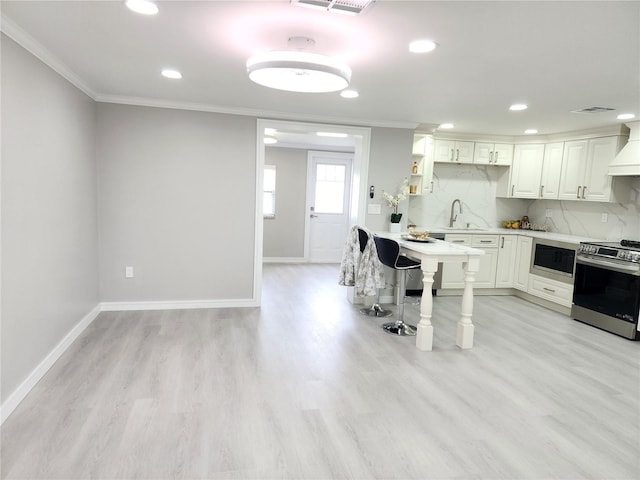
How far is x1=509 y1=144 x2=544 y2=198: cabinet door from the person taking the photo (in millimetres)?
5543

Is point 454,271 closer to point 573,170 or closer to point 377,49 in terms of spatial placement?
point 573,170

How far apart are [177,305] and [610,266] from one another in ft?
15.4

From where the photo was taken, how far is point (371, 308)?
4.79 metres

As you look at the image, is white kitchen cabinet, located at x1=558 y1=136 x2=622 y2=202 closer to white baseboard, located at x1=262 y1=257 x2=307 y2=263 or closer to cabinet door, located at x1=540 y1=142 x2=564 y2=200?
cabinet door, located at x1=540 y1=142 x2=564 y2=200

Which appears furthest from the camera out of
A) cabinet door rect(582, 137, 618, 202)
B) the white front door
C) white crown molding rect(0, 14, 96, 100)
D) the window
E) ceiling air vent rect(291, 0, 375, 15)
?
the white front door

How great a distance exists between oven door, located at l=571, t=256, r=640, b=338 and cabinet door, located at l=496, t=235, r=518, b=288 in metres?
1.00

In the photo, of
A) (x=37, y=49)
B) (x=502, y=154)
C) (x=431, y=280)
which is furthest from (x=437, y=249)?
(x=37, y=49)

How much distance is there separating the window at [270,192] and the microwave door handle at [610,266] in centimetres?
488

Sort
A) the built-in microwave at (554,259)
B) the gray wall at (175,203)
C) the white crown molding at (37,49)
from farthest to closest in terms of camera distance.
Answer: the built-in microwave at (554,259) → the gray wall at (175,203) → the white crown molding at (37,49)

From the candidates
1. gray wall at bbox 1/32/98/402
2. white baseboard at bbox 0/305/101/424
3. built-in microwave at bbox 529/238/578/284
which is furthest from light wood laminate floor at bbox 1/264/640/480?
built-in microwave at bbox 529/238/578/284

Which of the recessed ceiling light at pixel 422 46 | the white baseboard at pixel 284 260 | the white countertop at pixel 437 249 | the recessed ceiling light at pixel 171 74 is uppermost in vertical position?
the recessed ceiling light at pixel 422 46

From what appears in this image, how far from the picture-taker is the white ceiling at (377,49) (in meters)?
1.98

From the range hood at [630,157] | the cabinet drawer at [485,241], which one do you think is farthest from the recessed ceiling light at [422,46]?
the cabinet drawer at [485,241]

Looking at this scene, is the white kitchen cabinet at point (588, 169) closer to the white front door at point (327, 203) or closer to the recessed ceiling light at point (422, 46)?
the recessed ceiling light at point (422, 46)
